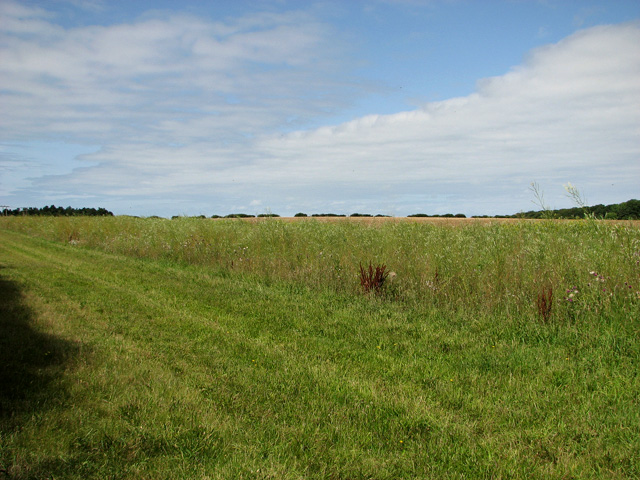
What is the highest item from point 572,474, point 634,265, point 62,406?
point 634,265

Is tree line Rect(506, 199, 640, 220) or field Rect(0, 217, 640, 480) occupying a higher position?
tree line Rect(506, 199, 640, 220)

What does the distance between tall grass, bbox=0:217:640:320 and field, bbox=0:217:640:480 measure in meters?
0.04

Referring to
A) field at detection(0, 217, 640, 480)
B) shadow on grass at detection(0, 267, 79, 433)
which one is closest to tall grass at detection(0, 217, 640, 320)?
field at detection(0, 217, 640, 480)

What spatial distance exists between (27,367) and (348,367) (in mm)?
3433

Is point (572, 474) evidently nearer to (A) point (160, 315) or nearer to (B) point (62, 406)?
(B) point (62, 406)

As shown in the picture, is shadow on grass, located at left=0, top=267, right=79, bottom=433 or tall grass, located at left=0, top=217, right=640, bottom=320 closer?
shadow on grass, located at left=0, top=267, right=79, bottom=433

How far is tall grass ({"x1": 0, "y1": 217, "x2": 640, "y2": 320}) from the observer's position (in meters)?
6.37

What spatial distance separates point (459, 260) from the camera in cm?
795

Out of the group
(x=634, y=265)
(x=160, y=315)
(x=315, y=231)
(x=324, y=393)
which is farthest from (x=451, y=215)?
(x=324, y=393)

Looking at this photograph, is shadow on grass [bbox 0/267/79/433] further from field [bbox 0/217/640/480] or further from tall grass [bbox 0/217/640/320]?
tall grass [bbox 0/217/640/320]

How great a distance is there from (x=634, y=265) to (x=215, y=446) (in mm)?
6174

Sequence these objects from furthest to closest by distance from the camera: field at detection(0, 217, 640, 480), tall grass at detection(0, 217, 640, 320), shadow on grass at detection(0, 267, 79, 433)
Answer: tall grass at detection(0, 217, 640, 320), shadow on grass at detection(0, 267, 79, 433), field at detection(0, 217, 640, 480)

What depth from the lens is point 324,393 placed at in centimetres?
427

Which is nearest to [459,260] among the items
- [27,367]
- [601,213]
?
[601,213]
